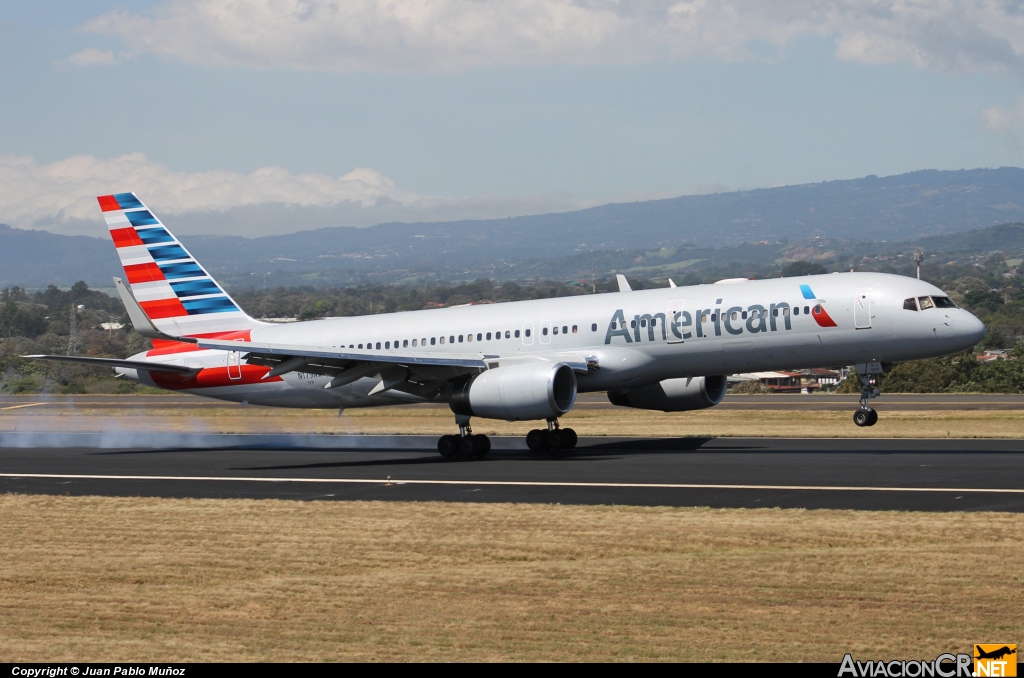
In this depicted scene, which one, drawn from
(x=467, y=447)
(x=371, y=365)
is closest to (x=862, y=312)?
(x=467, y=447)

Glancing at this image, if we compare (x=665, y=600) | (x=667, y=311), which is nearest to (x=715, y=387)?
(x=667, y=311)

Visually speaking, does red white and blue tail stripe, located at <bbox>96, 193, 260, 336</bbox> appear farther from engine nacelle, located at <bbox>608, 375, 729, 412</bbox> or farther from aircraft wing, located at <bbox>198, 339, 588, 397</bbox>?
engine nacelle, located at <bbox>608, 375, 729, 412</bbox>

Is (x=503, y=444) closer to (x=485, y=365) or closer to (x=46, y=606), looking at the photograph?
(x=485, y=365)

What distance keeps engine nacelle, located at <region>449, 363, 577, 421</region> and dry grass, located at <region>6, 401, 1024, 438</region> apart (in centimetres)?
936

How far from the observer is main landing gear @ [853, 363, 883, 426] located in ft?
97.6

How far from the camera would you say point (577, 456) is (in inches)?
1239

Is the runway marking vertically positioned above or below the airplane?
below

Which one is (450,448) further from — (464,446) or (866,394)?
(866,394)

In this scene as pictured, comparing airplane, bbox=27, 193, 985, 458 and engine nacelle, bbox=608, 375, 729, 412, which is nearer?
airplane, bbox=27, 193, 985, 458

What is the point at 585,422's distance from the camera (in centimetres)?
4497

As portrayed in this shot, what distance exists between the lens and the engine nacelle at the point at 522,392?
1177 inches

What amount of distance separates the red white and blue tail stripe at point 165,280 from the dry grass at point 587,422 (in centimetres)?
741

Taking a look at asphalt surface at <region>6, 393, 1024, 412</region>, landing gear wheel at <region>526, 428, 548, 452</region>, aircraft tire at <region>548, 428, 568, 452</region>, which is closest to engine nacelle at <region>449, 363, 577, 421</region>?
aircraft tire at <region>548, 428, 568, 452</region>

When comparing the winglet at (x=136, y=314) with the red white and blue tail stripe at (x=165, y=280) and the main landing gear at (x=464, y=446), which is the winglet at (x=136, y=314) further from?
the main landing gear at (x=464, y=446)
